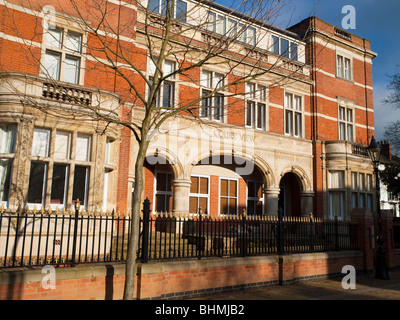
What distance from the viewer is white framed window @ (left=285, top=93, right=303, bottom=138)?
18.3 metres

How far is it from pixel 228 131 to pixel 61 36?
24.8 ft

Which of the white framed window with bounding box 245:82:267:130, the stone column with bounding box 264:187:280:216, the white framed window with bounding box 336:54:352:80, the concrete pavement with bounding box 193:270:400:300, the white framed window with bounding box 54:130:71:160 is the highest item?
the white framed window with bounding box 336:54:352:80

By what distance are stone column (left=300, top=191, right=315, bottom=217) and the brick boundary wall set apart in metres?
6.50

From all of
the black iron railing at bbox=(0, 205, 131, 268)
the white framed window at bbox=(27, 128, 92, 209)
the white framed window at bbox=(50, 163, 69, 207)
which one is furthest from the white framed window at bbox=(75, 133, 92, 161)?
the black iron railing at bbox=(0, 205, 131, 268)

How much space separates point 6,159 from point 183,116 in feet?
17.0

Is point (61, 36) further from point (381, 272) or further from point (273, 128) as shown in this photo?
point (381, 272)

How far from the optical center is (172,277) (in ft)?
25.5

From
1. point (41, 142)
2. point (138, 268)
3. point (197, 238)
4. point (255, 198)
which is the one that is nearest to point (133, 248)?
point (138, 268)

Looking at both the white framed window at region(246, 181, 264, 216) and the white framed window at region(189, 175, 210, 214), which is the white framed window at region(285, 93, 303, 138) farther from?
the white framed window at region(189, 175, 210, 214)

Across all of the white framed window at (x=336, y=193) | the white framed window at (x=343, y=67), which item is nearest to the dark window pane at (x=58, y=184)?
the white framed window at (x=336, y=193)

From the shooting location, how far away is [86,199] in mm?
10523

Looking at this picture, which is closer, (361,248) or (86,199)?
(86,199)
